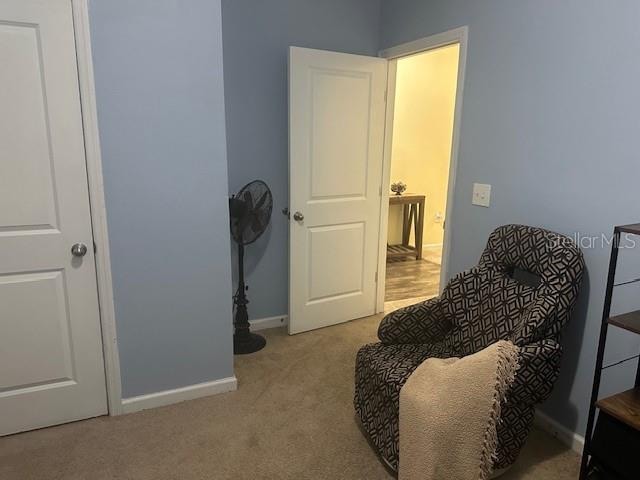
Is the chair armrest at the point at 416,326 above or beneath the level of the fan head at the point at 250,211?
beneath

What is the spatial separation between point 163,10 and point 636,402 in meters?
2.47

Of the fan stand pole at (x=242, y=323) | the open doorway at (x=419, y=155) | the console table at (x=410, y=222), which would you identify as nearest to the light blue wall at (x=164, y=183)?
the fan stand pole at (x=242, y=323)

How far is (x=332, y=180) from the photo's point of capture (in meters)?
3.12

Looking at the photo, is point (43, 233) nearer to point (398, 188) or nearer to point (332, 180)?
point (332, 180)

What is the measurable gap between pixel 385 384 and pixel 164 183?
136 centimetres

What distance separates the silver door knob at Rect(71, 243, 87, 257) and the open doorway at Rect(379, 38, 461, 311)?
133 inches

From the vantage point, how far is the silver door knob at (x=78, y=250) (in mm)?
2027

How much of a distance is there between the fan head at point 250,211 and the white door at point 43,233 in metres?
0.91

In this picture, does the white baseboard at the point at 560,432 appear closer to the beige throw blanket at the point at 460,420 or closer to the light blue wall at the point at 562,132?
the light blue wall at the point at 562,132

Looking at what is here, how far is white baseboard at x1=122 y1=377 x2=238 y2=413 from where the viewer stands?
2279 mm

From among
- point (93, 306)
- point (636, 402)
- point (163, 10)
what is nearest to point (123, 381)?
point (93, 306)

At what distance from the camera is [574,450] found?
80.6 inches

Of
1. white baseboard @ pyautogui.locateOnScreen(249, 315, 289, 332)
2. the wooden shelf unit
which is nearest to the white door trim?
white baseboard @ pyautogui.locateOnScreen(249, 315, 289, 332)

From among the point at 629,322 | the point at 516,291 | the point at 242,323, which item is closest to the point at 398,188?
the point at 242,323
